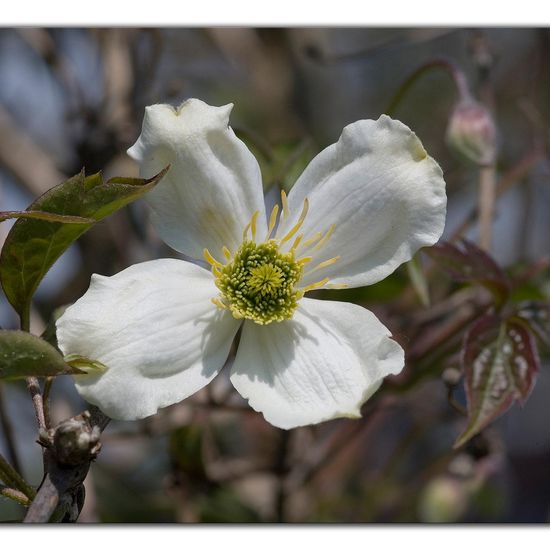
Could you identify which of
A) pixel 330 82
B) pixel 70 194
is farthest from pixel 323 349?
pixel 330 82

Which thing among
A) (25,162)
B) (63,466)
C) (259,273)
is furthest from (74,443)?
(25,162)

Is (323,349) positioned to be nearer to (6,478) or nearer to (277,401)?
(277,401)

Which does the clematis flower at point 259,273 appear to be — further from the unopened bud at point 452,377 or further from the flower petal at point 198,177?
the unopened bud at point 452,377

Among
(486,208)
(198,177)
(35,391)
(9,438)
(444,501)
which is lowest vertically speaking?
(444,501)

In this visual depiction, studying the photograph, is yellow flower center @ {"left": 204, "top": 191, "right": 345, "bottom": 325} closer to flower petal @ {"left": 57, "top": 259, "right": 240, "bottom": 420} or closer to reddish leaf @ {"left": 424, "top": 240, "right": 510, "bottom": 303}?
flower petal @ {"left": 57, "top": 259, "right": 240, "bottom": 420}

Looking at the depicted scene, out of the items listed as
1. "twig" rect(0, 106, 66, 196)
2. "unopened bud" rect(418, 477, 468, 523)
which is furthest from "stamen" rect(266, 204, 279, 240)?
"twig" rect(0, 106, 66, 196)

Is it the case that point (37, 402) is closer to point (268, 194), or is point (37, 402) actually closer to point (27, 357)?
point (27, 357)
